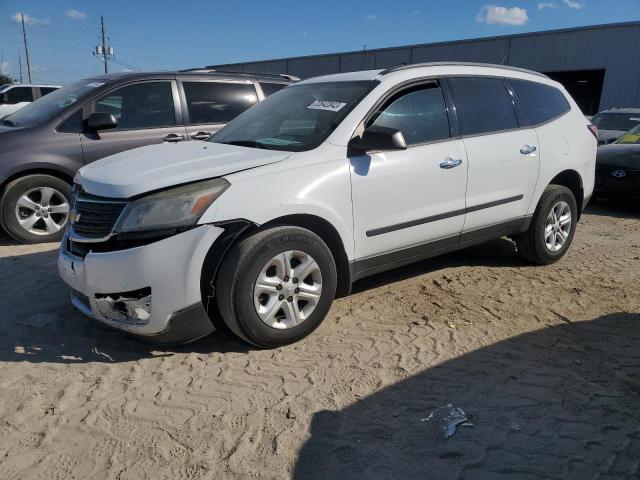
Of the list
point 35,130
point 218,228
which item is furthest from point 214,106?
point 218,228

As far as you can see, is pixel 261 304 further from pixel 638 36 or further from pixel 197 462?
pixel 638 36

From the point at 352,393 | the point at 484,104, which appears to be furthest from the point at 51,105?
the point at 352,393

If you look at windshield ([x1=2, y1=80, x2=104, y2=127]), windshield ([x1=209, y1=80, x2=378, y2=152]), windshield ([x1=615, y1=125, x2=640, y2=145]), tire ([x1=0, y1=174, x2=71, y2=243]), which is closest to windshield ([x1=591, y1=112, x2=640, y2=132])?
windshield ([x1=615, y1=125, x2=640, y2=145])

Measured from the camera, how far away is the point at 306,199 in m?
3.32

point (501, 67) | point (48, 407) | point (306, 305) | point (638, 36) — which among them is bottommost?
point (48, 407)

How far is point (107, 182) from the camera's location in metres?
3.19

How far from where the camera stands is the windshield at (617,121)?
445 inches

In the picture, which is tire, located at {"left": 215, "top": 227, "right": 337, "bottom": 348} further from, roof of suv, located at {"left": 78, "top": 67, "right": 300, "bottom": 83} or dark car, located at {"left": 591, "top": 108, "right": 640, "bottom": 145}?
dark car, located at {"left": 591, "top": 108, "right": 640, "bottom": 145}

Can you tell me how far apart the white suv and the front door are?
0.04ft

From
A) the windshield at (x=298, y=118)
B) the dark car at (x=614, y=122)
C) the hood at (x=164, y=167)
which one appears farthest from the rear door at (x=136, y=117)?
the dark car at (x=614, y=122)

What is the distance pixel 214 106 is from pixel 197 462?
4.90 meters

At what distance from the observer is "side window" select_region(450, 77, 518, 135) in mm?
4270

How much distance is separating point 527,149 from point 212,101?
147 inches

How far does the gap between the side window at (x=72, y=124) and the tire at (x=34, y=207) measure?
528 mm
